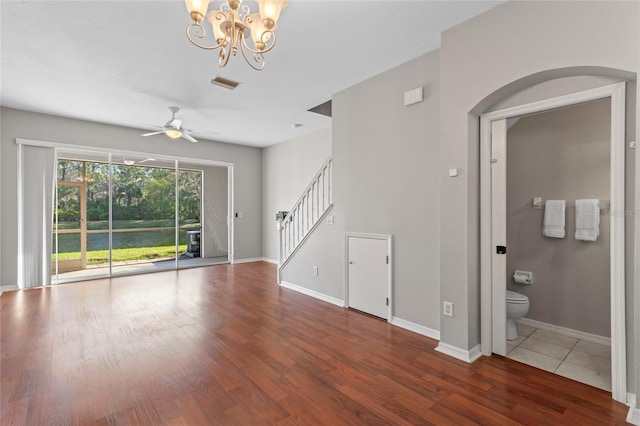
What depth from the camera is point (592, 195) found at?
296 cm

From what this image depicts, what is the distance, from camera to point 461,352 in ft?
8.58

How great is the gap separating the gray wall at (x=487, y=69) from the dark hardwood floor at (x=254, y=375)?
1.53ft

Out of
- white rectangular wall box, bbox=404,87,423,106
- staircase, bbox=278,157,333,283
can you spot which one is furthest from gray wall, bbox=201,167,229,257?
white rectangular wall box, bbox=404,87,423,106

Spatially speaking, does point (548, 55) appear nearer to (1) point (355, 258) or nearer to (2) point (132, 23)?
(1) point (355, 258)

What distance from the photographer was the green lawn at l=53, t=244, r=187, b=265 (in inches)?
225

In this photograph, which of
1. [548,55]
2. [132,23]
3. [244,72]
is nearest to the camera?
[548,55]

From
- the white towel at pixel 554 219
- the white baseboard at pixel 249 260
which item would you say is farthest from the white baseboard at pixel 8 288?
the white towel at pixel 554 219

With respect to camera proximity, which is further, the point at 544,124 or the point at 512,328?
the point at 544,124

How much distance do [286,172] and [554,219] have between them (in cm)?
542

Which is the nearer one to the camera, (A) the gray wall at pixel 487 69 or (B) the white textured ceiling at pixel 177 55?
(A) the gray wall at pixel 487 69

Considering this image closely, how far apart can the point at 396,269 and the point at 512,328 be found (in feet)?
4.28

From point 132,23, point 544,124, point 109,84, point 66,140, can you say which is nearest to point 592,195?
point 544,124

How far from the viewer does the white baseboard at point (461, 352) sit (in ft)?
8.46

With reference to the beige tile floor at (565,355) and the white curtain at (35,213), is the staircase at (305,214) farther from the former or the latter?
the white curtain at (35,213)
